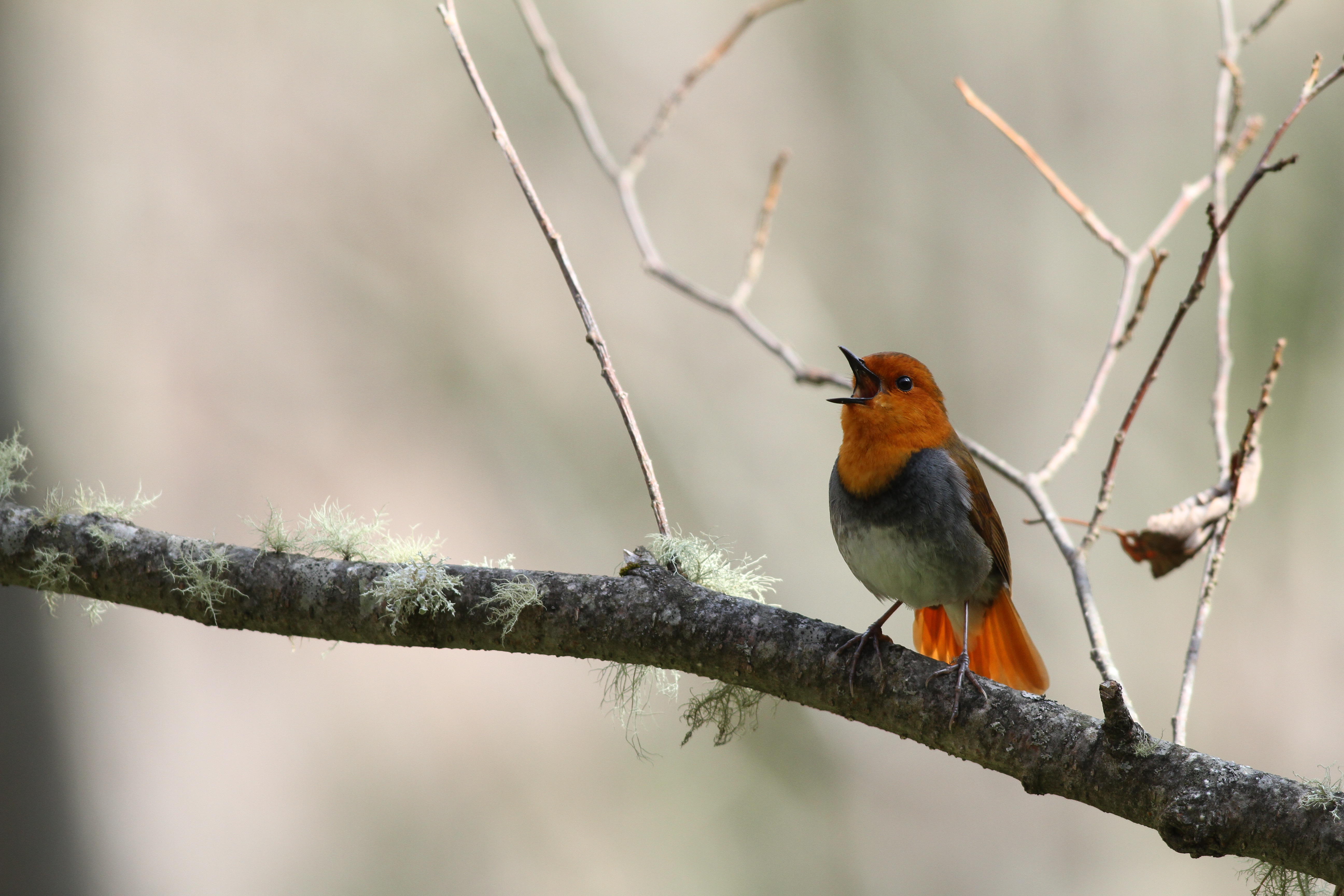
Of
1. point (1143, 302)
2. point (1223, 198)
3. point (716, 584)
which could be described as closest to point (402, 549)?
point (716, 584)

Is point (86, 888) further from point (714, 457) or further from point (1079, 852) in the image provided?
point (1079, 852)

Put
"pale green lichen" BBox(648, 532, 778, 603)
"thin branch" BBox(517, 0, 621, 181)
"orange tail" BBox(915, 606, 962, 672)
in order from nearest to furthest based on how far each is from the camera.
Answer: "pale green lichen" BBox(648, 532, 778, 603), "thin branch" BBox(517, 0, 621, 181), "orange tail" BBox(915, 606, 962, 672)

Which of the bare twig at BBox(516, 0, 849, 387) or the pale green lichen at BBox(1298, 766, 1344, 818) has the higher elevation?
the bare twig at BBox(516, 0, 849, 387)

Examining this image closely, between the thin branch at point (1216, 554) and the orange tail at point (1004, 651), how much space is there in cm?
47

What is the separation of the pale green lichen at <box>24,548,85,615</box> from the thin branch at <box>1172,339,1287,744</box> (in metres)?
2.13

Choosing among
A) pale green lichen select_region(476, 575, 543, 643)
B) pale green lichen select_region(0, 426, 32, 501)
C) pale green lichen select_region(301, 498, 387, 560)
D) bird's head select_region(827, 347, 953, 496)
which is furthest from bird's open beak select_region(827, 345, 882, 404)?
pale green lichen select_region(0, 426, 32, 501)

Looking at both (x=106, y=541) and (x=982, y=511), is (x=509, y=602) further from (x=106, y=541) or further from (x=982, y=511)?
(x=982, y=511)

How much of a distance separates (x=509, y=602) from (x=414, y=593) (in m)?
0.18

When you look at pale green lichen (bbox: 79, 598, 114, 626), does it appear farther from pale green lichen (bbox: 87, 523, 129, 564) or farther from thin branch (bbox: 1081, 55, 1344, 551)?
thin branch (bbox: 1081, 55, 1344, 551)

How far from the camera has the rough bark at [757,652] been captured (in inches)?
51.5

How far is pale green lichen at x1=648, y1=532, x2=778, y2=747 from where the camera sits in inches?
74.8

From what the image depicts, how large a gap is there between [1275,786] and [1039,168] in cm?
167

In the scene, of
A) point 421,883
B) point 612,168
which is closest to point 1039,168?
point 612,168

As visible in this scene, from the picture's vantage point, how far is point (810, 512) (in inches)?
226
